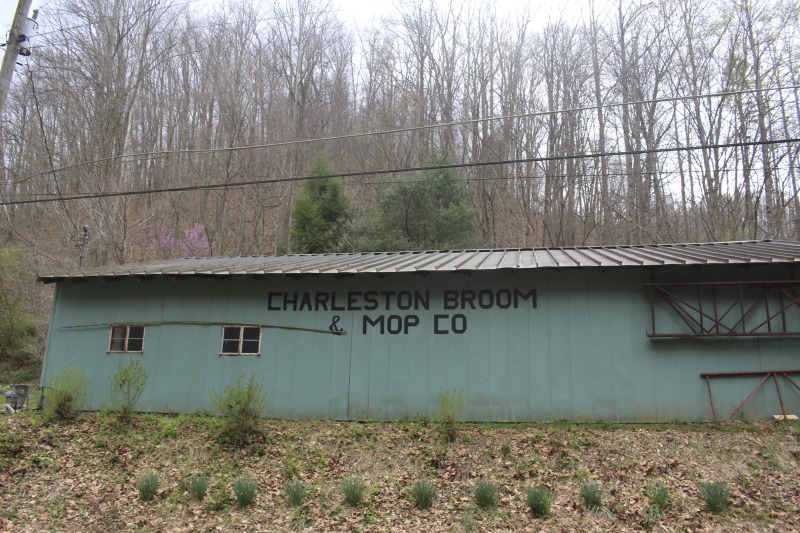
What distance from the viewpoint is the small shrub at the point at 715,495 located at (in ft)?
21.3

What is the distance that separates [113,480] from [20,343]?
1306 centimetres

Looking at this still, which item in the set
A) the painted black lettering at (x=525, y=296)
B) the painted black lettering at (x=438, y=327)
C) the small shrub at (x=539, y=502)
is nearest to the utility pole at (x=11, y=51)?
the painted black lettering at (x=438, y=327)

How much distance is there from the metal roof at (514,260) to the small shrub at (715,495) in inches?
147

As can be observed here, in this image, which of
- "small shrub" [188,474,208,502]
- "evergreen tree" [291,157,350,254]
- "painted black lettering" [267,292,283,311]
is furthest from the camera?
"evergreen tree" [291,157,350,254]

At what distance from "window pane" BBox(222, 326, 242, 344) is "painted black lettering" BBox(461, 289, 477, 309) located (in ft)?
15.0

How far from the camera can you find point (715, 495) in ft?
21.4

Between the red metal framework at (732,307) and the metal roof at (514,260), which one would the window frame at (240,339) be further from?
the red metal framework at (732,307)

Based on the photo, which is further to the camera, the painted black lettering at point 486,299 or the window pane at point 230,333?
the window pane at point 230,333

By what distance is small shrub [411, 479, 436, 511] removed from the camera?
7.11 meters

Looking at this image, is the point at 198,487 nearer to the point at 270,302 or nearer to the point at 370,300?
the point at 270,302

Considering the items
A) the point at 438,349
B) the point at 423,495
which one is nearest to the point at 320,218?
the point at 438,349

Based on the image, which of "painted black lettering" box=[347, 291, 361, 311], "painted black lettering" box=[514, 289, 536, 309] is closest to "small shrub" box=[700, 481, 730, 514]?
"painted black lettering" box=[514, 289, 536, 309]

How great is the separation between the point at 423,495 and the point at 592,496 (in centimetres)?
212

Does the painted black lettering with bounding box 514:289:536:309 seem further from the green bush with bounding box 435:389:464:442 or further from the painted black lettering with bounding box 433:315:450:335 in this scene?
the green bush with bounding box 435:389:464:442
